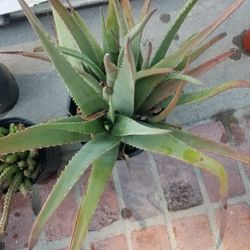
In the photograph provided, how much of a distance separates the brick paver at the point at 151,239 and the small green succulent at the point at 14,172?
34 centimetres

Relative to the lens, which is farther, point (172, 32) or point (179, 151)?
point (172, 32)

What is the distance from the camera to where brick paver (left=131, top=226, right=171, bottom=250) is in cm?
152

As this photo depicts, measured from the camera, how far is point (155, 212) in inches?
61.1

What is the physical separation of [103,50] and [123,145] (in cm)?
23

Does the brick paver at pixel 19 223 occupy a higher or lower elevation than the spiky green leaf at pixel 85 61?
lower

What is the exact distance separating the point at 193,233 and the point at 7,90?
663mm

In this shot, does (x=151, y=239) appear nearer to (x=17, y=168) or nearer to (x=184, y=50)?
(x=17, y=168)

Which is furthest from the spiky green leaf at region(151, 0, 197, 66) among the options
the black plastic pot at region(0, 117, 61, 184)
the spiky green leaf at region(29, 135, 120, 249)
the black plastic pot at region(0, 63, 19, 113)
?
the black plastic pot at region(0, 63, 19, 113)

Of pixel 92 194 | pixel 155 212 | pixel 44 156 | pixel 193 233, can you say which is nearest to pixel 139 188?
pixel 155 212

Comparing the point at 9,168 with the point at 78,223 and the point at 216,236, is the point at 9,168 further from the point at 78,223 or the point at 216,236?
the point at 216,236

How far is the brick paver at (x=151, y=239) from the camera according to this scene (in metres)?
1.52

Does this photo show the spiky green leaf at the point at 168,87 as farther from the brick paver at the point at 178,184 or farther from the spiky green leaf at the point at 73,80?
the brick paver at the point at 178,184

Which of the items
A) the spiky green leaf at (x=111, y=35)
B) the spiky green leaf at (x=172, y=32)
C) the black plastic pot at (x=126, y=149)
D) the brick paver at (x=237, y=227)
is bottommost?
the brick paver at (x=237, y=227)

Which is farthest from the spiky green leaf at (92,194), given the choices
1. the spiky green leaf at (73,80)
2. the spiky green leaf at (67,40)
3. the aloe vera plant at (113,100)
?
the spiky green leaf at (67,40)
